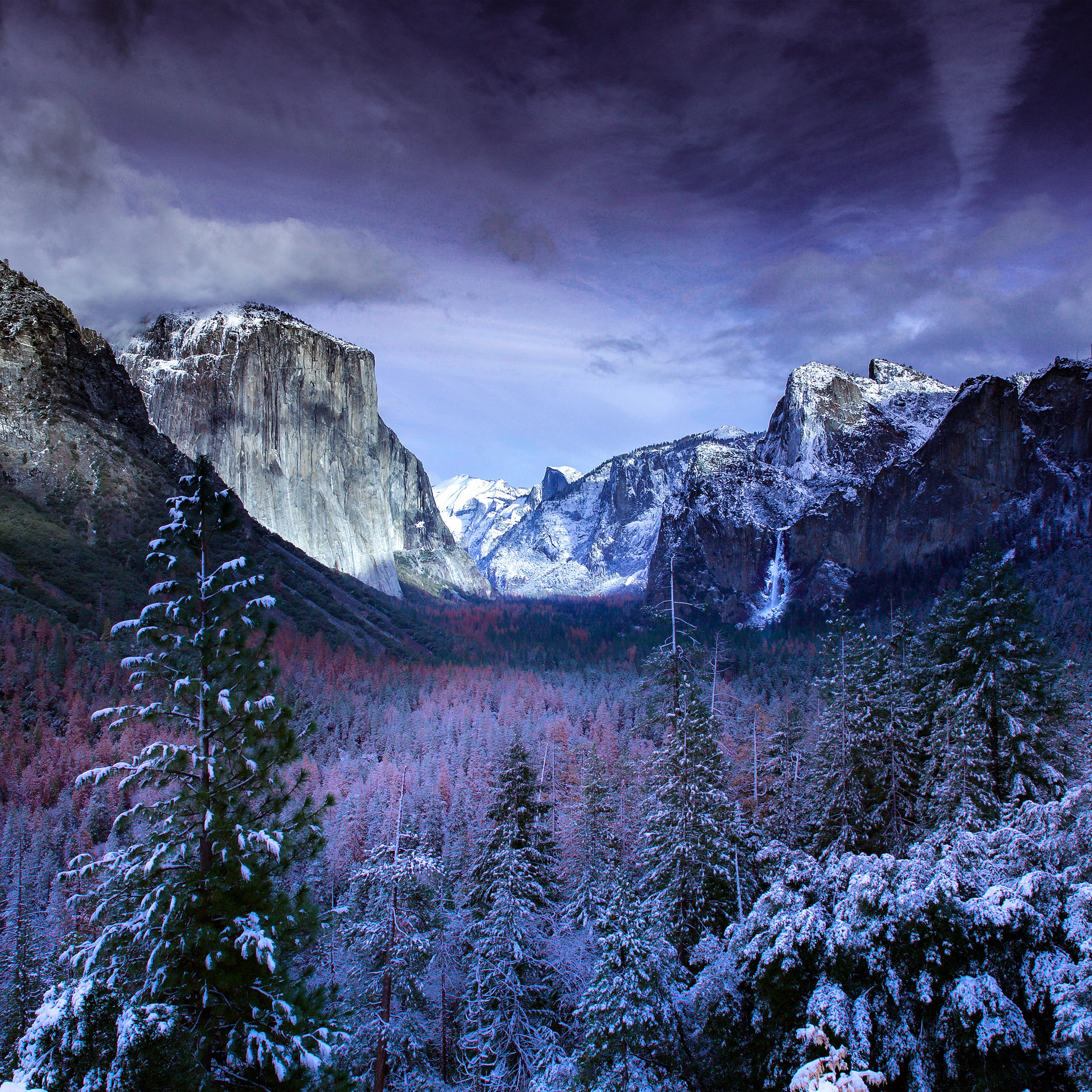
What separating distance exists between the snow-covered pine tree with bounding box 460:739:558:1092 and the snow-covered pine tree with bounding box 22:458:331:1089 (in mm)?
8598

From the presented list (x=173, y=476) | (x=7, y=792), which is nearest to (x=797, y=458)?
(x=173, y=476)

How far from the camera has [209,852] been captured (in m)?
9.32

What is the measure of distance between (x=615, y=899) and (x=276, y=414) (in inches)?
5786

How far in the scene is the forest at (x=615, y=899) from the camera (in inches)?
319

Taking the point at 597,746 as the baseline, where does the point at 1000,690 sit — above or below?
above

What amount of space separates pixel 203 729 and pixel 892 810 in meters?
17.6

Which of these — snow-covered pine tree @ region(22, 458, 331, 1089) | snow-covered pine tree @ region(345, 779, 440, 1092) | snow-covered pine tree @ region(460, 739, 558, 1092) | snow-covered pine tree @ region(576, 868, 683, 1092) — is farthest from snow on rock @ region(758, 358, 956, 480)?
snow-covered pine tree @ region(22, 458, 331, 1089)

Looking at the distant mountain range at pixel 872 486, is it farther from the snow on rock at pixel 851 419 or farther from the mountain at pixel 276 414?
the mountain at pixel 276 414

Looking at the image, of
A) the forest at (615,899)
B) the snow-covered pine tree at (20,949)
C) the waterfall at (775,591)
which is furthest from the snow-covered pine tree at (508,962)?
the waterfall at (775,591)

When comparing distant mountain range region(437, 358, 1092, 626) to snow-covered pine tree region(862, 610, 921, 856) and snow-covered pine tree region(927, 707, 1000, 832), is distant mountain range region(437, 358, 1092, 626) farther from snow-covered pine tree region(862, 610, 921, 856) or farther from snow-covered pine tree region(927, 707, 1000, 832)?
snow-covered pine tree region(927, 707, 1000, 832)

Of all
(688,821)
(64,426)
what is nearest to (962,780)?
(688,821)

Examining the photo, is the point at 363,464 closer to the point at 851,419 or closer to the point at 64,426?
the point at 64,426

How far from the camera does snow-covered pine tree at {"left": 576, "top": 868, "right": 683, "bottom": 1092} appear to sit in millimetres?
10758

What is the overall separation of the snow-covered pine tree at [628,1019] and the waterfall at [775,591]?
145 metres
